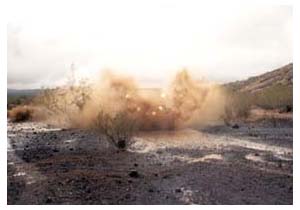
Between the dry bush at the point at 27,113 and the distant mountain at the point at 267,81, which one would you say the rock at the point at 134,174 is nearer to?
the dry bush at the point at 27,113

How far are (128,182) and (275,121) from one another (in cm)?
86

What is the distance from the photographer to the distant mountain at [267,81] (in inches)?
132

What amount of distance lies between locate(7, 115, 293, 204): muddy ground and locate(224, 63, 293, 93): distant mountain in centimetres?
20

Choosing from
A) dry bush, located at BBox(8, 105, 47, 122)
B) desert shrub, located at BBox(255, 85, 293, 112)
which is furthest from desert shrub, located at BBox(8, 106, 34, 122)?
desert shrub, located at BBox(255, 85, 293, 112)

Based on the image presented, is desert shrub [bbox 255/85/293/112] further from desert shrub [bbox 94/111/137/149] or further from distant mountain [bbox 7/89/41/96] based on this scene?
distant mountain [bbox 7/89/41/96]

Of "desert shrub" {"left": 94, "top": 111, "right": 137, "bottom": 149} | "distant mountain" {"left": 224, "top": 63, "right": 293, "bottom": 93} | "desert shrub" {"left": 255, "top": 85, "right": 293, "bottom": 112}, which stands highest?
"distant mountain" {"left": 224, "top": 63, "right": 293, "bottom": 93}

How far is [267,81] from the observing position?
339 centimetres

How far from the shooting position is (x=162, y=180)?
10.8 ft

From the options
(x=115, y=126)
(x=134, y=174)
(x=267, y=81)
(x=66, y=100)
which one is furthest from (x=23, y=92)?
(x=267, y=81)

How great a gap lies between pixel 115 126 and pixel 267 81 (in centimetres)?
86

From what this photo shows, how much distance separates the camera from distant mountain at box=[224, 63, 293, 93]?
335 cm

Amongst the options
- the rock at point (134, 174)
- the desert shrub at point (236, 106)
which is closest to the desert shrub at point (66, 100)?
the rock at point (134, 174)

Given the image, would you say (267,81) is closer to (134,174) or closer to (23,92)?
(134,174)
